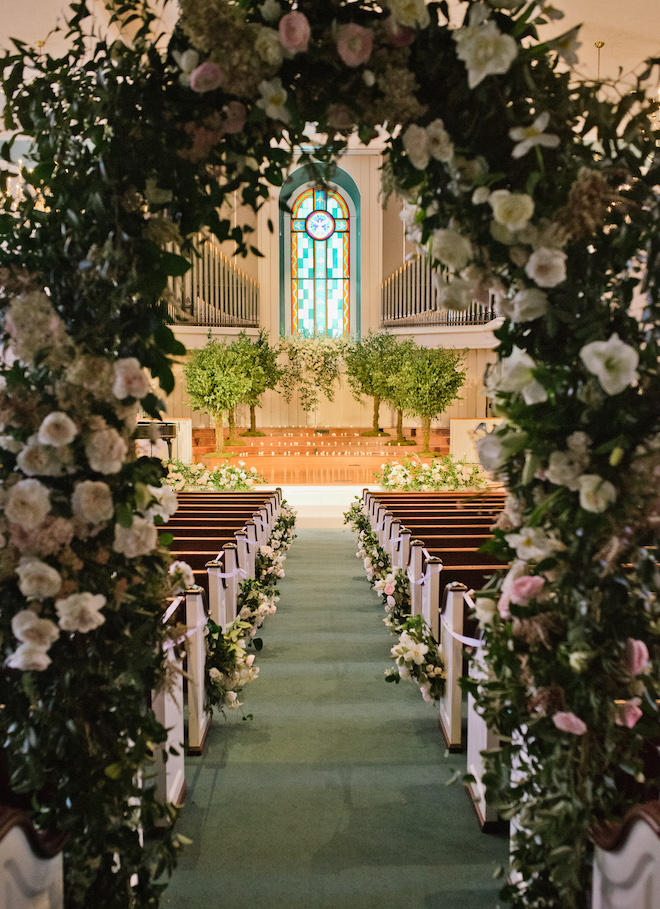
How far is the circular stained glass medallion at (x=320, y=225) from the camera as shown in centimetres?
1722

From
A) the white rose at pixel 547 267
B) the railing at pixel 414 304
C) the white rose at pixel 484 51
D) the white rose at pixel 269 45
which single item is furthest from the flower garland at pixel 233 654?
the railing at pixel 414 304

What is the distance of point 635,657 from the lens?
174cm

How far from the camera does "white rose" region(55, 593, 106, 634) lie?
1.71m

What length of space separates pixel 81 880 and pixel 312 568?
5142 millimetres

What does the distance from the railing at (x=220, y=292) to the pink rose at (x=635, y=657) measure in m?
12.1

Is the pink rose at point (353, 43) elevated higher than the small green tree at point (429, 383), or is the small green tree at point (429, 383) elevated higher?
the pink rose at point (353, 43)

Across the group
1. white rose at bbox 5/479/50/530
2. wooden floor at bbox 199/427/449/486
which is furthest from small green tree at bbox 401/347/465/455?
white rose at bbox 5/479/50/530

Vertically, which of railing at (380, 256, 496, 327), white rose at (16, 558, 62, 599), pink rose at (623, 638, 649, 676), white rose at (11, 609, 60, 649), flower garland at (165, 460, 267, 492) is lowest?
flower garland at (165, 460, 267, 492)

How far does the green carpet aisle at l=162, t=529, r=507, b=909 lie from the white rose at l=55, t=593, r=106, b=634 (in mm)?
1240

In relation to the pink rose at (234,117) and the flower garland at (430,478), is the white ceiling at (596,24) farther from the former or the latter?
the pink rose at (234,117)

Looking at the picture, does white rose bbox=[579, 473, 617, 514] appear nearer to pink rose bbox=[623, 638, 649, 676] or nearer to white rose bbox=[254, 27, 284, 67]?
pink rose bbox=[623, 638, 649, 676]

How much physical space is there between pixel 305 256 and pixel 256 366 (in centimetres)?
527

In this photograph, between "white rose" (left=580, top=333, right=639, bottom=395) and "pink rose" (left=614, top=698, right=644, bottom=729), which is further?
"pink rose" (left=614, top=698, right=644, bottom=729)

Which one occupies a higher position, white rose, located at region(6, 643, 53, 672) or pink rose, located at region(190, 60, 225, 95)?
pink rose, located at region(190, 60, 225, 95)
